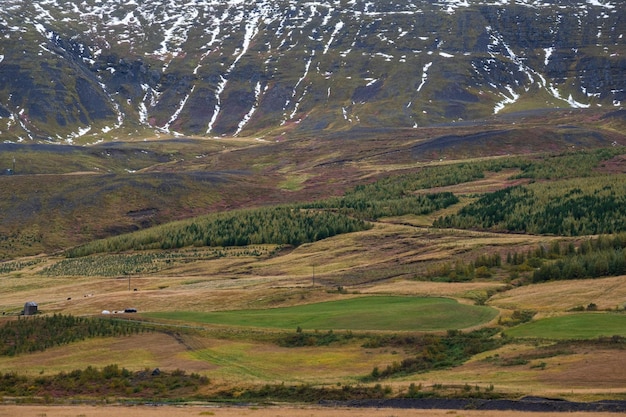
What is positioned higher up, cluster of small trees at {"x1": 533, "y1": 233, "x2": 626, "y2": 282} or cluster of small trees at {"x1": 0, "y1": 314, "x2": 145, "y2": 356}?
cluster of small trees at {"x1": 0, "y1": 314, "x2": 145, "y2": 356}

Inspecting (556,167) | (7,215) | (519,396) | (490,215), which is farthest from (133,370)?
(556,167)

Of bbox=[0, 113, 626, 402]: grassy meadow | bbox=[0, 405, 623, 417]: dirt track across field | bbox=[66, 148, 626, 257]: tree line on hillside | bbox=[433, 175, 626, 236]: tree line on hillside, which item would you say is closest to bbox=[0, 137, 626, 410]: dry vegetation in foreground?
bbox=[0, 405, 623, 417]: dirt track across field

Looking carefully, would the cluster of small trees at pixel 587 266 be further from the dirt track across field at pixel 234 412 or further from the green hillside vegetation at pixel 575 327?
the dirt track across field at pixel 234 412

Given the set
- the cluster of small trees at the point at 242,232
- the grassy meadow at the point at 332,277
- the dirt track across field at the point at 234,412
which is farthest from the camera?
the cluster of small trees at the point at 242,232

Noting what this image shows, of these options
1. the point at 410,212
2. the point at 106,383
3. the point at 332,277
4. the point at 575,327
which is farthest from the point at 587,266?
→ the point at 410,212

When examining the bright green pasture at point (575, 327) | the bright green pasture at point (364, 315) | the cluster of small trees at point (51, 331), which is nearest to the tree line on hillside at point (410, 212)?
the bright green pasture at point (364, 315)

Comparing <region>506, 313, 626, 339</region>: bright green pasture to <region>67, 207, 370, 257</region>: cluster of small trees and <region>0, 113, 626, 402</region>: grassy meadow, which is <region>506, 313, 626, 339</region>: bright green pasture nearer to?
<region>0, 113, 626, 402</region>: grassy meadow
